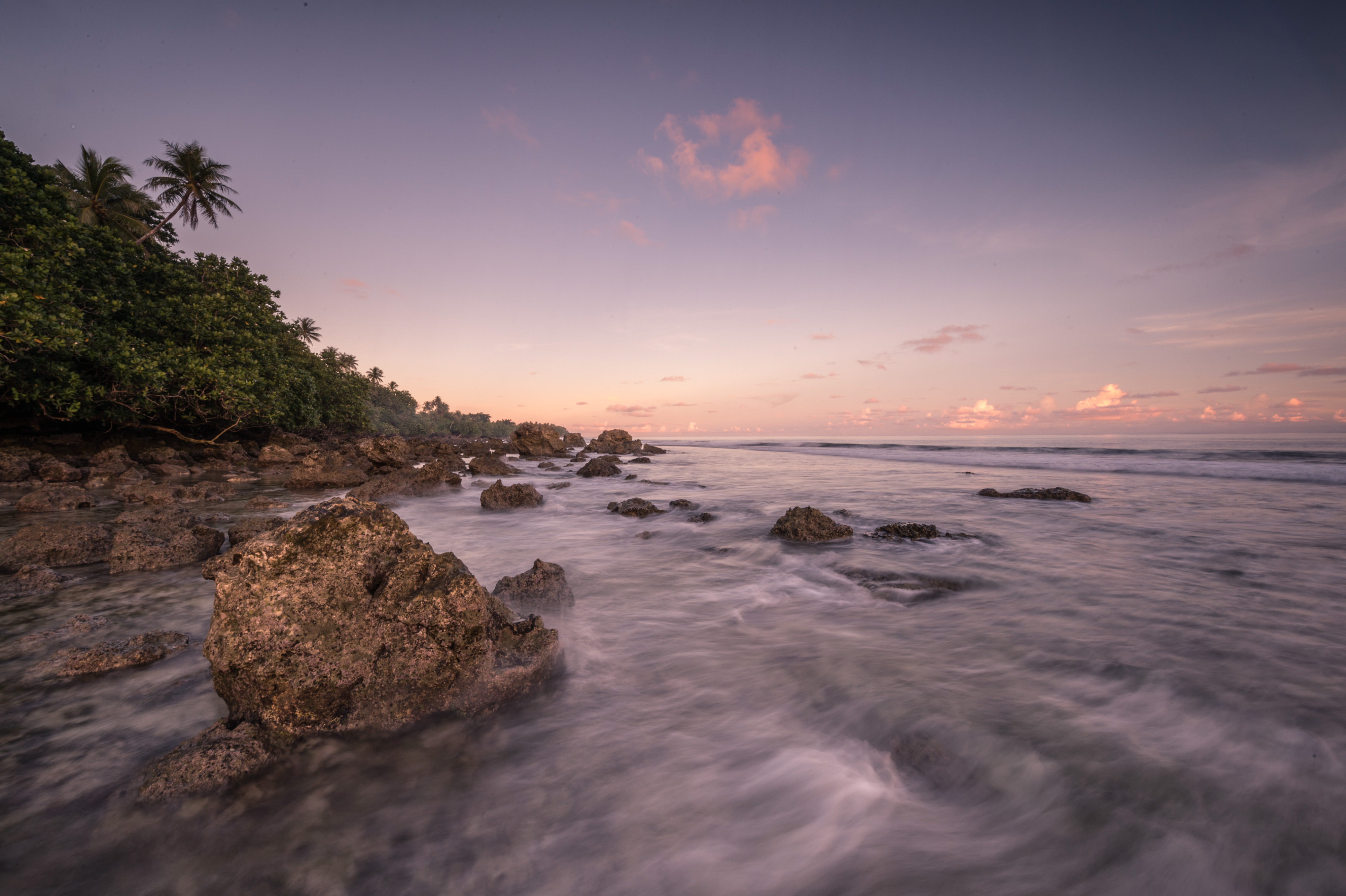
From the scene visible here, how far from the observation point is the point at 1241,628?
15.9ft

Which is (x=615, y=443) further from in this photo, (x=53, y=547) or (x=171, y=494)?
(x=53, y=547)

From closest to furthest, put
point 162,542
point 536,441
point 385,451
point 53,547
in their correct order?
point 53,547, point 162,542, point 385,451, point 536,441

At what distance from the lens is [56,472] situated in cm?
1401

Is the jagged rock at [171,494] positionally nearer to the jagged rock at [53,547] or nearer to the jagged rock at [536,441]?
the jagged rock at [53,547]

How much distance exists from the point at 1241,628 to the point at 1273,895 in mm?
4253

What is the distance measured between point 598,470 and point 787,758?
20.1 meters

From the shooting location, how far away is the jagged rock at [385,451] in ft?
62.0

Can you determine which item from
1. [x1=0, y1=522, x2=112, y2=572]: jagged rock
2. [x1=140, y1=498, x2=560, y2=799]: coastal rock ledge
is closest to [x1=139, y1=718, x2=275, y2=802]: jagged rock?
[x1=140, y1=498, x2=560, y2=799]: coastal rock ledge

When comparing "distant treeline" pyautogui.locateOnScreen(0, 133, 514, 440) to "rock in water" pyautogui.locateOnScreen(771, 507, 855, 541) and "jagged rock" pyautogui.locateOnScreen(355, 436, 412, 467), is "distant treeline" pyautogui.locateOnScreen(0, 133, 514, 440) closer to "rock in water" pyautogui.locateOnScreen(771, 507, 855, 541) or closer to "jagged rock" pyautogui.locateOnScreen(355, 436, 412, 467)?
"jagged rock" pyautogui.locateOnScreen(355, 436, 412, 467)

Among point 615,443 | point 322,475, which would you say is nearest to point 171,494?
point 322,475

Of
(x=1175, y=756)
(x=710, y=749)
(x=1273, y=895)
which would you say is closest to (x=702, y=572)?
(x=710, y=749)

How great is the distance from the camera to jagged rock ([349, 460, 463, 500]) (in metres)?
14.2

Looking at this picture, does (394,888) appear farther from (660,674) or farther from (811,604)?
(811,604)

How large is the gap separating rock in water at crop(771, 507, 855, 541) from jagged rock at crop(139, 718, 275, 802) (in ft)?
26.1
